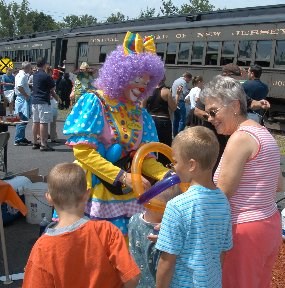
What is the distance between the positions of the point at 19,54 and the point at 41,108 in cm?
2430

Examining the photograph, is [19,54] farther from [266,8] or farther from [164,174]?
[164,174]

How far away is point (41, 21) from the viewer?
9375cm

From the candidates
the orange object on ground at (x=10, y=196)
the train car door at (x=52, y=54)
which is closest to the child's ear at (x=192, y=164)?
the orange object on ground at (x=10, y=196)

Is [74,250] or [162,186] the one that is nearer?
[74,250]

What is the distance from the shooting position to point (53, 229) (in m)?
2.04

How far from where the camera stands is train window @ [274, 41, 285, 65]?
13.6m

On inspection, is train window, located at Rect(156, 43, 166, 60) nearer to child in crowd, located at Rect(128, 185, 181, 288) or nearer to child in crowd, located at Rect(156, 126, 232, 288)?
child in crowd, located at Rect(128, 185, 181, 288)

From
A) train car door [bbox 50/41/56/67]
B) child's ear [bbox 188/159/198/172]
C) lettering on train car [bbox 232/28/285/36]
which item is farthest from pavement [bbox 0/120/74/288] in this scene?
train car door [bbox 50/41/56/67]

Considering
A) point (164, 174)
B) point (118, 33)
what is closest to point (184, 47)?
point (118, 33)

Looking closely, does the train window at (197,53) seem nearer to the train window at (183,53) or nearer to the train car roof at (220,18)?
the train window at (183,53)

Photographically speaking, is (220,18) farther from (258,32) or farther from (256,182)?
(256,182)

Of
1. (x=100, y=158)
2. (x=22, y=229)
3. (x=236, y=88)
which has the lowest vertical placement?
(x=22, y=229)

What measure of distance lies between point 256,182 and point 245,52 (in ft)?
42.5

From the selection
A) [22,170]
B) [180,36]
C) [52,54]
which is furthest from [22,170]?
[52,54]
